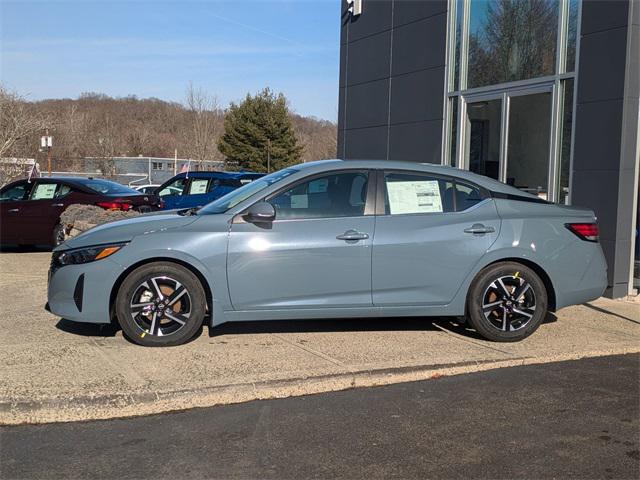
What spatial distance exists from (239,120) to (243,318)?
47.1m

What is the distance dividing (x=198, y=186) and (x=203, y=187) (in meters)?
0.15

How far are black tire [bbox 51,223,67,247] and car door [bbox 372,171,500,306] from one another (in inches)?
303

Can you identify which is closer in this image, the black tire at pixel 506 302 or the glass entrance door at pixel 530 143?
the black tire at pixel 506 302

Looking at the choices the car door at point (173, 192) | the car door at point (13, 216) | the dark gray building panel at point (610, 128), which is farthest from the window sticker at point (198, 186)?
the dark gray building panel at point (610, 128)

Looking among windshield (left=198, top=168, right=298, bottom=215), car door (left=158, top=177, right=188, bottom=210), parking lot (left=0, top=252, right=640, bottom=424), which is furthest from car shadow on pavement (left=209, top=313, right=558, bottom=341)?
car door (left=158, top=177, right=188, bottom=210)

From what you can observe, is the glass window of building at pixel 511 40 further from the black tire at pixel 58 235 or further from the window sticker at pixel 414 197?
the black tire at pixel 58 235

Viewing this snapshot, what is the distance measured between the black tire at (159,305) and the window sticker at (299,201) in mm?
1062

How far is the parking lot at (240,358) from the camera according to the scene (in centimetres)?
434

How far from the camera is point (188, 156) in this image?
60688 mm

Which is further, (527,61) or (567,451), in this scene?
(527,61)

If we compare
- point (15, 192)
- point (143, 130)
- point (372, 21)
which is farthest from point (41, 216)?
point (143, 130)

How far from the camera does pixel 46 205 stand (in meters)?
12.2

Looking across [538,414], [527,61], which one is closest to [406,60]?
[527,61]

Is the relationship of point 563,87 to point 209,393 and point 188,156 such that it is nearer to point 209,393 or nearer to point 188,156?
point 209,393
